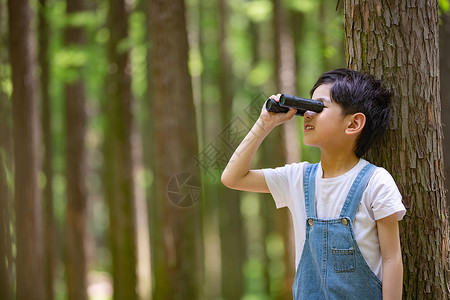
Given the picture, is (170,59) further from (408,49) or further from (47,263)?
(47,263)

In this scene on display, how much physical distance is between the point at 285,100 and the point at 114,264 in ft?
24.0

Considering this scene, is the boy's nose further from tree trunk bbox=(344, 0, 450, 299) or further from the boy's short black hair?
tree trunk bbox=(344, 0, 450, 299)

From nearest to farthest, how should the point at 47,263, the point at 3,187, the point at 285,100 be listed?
the point at 285,100
the point at 3,187
the point at 47,263

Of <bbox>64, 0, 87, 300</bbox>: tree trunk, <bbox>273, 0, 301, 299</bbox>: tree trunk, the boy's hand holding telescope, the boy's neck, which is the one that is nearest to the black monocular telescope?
the boy's hand holding telescope

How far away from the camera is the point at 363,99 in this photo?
257cm

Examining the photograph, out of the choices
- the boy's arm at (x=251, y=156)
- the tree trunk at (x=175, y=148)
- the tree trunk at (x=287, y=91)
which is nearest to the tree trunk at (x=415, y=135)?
the boy's arm at (x=251, y=156)

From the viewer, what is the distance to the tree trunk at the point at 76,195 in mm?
10531

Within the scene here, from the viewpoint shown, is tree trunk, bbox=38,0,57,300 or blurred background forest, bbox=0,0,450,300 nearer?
blurred background forest, bbox=0,0,450,300

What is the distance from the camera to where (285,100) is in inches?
96.7

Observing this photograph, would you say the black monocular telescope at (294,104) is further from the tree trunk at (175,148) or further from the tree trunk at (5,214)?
the tree trunk at (5,214)

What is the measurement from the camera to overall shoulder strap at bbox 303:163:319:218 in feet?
8.33

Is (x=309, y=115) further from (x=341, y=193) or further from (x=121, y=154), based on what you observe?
(x=121, y=154)

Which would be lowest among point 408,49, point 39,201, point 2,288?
point 2,288

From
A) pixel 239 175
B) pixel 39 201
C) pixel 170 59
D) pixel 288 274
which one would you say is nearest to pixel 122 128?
pixel 39 201
